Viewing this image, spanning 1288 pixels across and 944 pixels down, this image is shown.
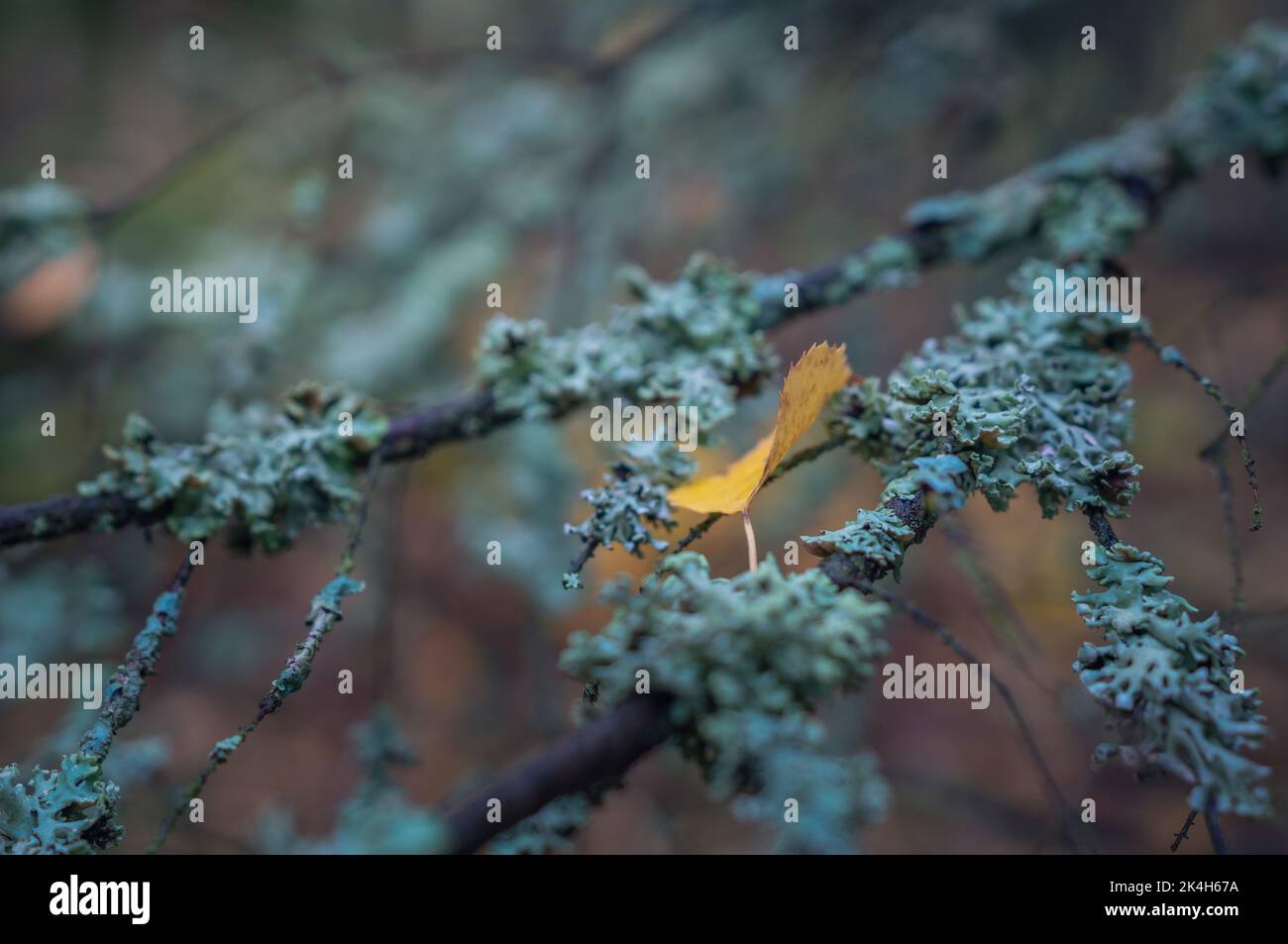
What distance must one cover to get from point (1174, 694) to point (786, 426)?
421 millimetres

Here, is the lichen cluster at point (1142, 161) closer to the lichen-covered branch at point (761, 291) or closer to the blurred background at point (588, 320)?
the lichen-covered branch at point (761, 291)

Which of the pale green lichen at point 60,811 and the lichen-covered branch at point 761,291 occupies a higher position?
the lichen-covered branch at point 761,291

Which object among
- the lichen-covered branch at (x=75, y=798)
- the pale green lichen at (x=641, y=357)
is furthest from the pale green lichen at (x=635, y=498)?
the lichen-covered branch at (x=75, y=798)

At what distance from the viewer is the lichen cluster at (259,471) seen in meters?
1.00

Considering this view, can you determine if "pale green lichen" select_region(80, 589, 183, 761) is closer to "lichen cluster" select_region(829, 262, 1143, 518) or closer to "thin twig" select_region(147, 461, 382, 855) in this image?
"thin twig" select_region(147, 461, 382, 855)

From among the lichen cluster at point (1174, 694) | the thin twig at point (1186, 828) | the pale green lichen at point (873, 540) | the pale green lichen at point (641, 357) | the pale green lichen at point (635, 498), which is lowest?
the thin twig at point (1186, 828)

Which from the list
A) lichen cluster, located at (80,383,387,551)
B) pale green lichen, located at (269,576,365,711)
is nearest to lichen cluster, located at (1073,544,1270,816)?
pale green lichen, located at (269,576,365,711)

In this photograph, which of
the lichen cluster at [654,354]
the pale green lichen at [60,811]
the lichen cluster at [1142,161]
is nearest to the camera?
the pale green lichen at [60,811]

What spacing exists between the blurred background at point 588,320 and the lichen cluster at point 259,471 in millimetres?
819

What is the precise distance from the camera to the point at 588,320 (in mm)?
2285

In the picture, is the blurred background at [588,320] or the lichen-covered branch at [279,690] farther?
the blurred background at [588,320]

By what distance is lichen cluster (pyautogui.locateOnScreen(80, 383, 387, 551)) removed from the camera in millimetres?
1005

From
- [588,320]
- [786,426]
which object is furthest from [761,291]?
[588,320]

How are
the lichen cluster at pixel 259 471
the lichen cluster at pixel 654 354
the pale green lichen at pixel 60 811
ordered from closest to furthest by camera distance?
the pale green lichen at pixel 60 811, the lichen cluster at pixel 259 471, the lichen cluster at pixel 654 354
